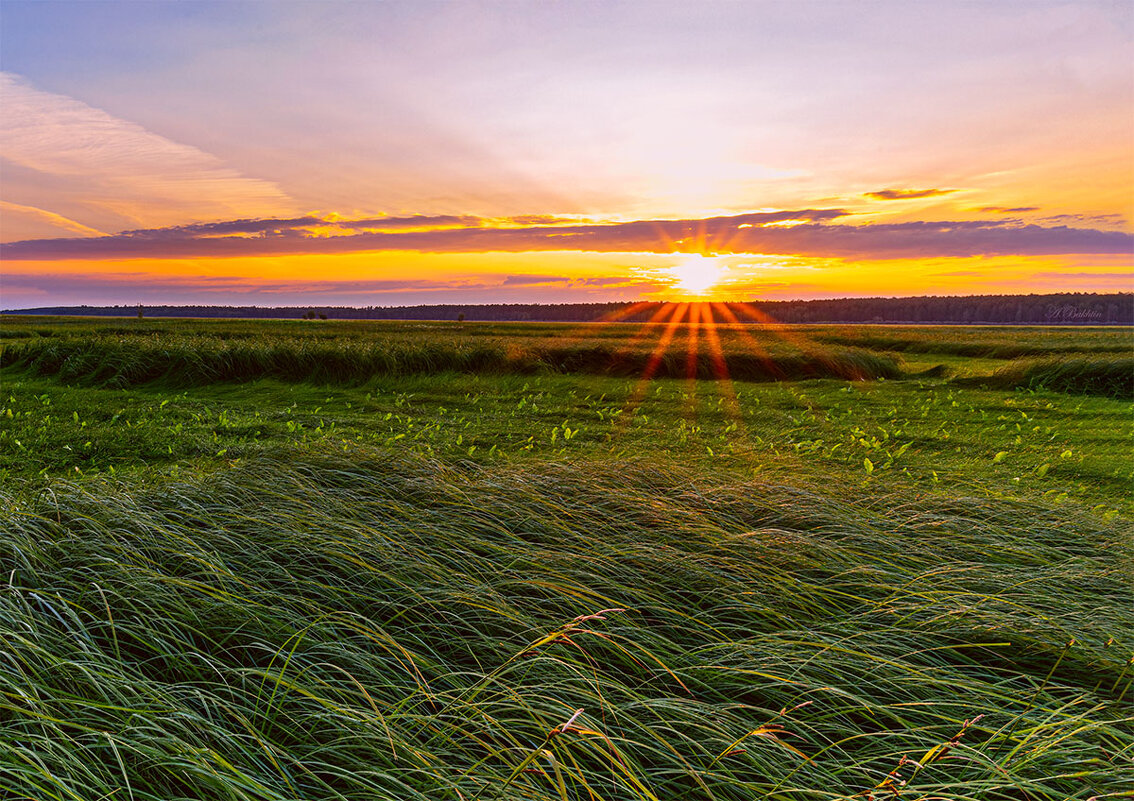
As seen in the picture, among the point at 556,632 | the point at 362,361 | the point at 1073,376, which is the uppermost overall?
the point at 362,361

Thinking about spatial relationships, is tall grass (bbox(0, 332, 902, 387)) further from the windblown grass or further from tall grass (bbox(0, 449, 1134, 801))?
tall grass (bbox(0, 449, 1134, 801))

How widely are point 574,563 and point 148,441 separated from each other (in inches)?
263

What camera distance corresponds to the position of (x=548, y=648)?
8.68ft

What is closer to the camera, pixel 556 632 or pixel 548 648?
pixel 556 632

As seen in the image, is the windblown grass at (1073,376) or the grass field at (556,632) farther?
the windblown grass at (1073,376)

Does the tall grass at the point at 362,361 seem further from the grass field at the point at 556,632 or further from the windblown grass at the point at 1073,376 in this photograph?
the grass field at the point at 556,632

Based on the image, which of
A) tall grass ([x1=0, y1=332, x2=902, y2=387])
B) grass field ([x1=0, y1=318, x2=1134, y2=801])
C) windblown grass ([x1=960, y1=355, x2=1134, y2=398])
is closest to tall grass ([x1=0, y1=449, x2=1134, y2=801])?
grass field ([x1=0, y1=318, x2=1134, y2=801])

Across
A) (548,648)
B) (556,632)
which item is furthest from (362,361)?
(556,632)

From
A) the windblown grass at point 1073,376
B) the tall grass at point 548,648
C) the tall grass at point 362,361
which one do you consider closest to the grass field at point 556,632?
the tall grass at point 548,648

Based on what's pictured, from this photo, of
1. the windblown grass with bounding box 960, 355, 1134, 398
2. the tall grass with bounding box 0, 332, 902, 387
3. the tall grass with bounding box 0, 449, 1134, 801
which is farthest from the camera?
the tall grass with bounding box 0, 332, 902, 387

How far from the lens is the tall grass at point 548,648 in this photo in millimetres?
2059

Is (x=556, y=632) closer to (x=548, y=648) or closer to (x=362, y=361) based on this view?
(x=548, y=648)

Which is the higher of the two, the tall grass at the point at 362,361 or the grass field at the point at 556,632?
the tall grass at the point at 362,361

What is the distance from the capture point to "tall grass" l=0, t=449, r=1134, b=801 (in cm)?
206
